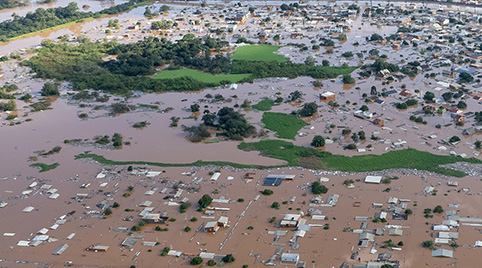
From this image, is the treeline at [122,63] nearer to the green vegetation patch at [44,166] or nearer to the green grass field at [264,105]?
the green grass field at [264,105]

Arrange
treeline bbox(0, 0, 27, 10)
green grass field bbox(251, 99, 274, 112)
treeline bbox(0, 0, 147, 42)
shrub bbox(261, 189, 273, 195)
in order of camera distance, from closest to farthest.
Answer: shrub bbox(261, 189, 273, 195)
green grass field bbox(251, 99, 274, 112)
treeline bbox(0, 0, 147, 42)
treeline bbox(0, 0, 27, 10)

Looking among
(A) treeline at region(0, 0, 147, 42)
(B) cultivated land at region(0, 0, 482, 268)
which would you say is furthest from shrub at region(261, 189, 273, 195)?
(A) treeline at region(0, 0, 147, 42)

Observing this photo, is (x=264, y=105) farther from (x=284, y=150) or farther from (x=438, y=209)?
(x=438, y=209)

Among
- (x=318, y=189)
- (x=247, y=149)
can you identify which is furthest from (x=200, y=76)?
(x=318, y=189)

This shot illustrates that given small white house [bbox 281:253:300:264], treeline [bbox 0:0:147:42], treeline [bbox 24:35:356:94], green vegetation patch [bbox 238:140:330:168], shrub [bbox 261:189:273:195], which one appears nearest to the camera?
small white house [bbox 281:253:300:264]

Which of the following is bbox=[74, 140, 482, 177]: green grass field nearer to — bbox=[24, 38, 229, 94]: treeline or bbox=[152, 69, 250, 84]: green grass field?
bbox=[24, 38, 229, 94]: treeline

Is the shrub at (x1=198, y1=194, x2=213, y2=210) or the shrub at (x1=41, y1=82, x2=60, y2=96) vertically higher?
the shrub at (x1=41, y1=82, x2=60, y2=96)

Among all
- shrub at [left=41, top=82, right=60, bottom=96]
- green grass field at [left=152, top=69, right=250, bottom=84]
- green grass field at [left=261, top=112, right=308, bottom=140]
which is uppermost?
shrub at [left=41, top=82, right=60, bottom=96]

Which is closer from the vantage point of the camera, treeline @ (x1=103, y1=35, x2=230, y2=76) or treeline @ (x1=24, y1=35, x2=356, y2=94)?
treeline @ (x1=24, y1=35, x2=356, y2=94)
